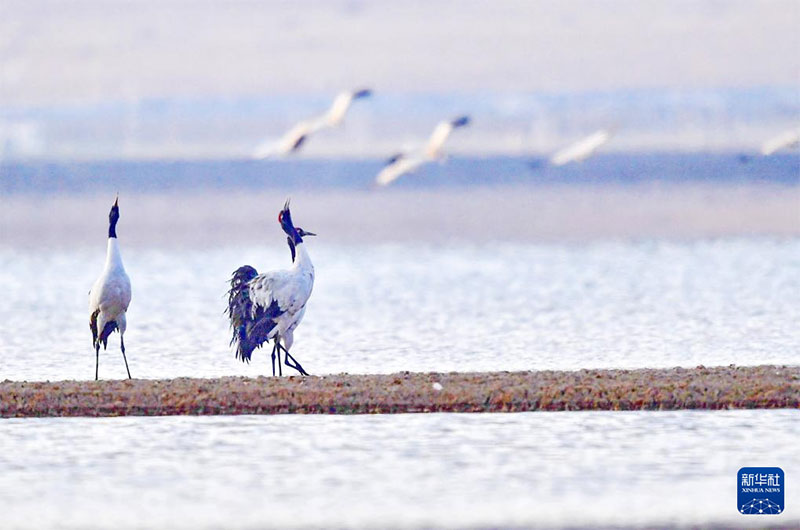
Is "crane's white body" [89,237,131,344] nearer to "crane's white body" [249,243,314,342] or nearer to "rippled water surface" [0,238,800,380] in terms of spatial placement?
"rippled water surface" [0,238,800,380]

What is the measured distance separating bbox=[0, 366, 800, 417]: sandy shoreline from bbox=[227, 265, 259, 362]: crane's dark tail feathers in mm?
1426

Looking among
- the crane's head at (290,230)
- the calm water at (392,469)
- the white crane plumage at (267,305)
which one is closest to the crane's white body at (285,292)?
the white crane plumage at (267,305)

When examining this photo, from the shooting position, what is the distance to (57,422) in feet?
46.2

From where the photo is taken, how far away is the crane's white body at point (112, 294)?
16.4 m

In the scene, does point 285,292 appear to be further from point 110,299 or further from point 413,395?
point 413,395

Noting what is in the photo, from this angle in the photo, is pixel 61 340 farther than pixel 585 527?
Yes

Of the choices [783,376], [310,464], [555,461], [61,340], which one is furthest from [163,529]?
[61,340]

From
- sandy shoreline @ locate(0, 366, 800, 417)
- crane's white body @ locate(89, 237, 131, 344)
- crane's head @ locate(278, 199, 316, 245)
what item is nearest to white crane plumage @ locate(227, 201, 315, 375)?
crane's head @ locate(278, 199, 316, 245)

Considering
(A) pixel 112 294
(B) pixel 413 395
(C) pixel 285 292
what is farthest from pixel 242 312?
(B) pixel 413 395

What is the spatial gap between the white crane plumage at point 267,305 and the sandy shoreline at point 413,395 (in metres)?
1.48

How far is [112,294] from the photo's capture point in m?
16.4

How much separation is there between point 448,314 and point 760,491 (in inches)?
493

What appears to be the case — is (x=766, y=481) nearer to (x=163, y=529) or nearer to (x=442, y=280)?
Answer: (x=163, y=529)

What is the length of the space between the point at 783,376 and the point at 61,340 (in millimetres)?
8654
